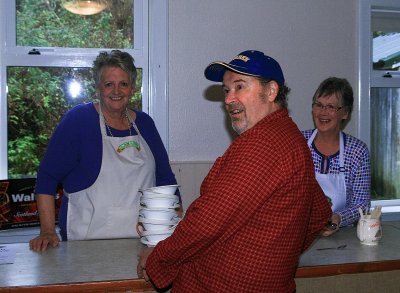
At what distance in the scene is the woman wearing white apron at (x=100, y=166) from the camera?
2000 mm

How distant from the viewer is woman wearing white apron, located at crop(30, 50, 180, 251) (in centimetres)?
200

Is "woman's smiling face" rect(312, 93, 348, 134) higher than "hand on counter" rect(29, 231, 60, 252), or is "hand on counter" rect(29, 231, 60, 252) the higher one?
"woman's smiling face" rect(312, 93, 348, 134)

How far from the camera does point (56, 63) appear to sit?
293 cm

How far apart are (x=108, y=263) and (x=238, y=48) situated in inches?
71.8

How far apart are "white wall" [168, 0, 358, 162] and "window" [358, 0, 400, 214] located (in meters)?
0.09

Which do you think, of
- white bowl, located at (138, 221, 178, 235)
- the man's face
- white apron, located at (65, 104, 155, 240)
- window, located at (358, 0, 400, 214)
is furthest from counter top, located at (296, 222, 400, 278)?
window, located at (358, 0, 400, 214)

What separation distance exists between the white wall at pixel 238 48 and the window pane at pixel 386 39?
Result: 265mm

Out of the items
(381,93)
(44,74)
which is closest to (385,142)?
(381,93)

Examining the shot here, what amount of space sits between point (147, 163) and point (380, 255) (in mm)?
1045

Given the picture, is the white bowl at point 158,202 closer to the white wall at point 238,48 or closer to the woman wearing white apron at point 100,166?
the woman wearing white apron at point 100,166

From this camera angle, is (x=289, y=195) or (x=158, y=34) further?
(x=158, y=34)

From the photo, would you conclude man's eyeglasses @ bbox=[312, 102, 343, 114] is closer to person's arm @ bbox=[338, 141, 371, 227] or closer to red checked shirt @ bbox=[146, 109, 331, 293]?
person's arm @ bbox=[338, 141, 371, 227]

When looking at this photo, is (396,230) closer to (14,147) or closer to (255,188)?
(255,188)

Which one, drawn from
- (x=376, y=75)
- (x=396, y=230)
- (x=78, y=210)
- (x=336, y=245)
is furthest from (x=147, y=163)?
(x=376, y=75)
